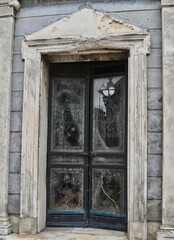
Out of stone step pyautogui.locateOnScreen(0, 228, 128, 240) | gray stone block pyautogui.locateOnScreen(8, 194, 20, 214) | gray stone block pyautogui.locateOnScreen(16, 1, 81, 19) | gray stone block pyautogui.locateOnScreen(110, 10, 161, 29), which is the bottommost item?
stone step pyautogui.locateOnScreen(0, 228, 128, 240)

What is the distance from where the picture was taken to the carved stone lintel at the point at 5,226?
161 inches

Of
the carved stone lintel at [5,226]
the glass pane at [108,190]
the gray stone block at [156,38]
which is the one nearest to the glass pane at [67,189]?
the glass pane at [108,190]

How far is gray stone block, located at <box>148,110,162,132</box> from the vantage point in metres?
4.00

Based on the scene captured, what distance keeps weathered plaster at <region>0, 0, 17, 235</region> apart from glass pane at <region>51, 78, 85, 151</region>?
2.33 ft

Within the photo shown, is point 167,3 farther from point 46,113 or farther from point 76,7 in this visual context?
point 46,113

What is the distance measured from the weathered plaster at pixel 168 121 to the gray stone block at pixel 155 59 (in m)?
0.09

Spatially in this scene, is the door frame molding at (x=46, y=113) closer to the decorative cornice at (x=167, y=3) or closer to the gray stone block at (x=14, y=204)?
the gray stone block at (x=14, y=204)

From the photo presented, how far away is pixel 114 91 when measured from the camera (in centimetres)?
454

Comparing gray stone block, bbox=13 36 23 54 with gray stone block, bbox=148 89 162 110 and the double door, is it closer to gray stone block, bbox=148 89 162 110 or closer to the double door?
the double door

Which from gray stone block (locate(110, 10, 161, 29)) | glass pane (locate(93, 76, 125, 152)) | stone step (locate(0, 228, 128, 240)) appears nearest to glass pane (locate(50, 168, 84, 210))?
stone step (locate(0, 228, 128, 240))

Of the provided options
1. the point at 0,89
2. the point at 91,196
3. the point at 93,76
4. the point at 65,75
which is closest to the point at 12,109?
the point at 0,89

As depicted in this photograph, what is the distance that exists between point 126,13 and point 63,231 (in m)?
3.20

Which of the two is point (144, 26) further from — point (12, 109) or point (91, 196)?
point (91, 196)

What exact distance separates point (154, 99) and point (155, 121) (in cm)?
29
